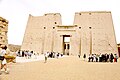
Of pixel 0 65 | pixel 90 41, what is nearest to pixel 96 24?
pixel 90 41

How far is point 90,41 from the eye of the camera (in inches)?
1366

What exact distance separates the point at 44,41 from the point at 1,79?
30.9 meters

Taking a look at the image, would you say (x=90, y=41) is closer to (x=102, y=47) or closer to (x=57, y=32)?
(x=102, y=47)

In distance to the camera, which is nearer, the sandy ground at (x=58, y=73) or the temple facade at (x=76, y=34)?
the sandy ground at (x=58, y=73)

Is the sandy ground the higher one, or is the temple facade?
the temple facade

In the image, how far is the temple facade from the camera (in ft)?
112

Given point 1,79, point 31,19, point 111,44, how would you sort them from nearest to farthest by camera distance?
point 1,79
point 111,44
point 31,19

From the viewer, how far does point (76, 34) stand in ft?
116

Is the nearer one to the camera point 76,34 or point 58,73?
point 58,73

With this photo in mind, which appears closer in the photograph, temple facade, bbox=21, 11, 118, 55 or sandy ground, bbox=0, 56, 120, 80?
sandy ground, bbox=0, 56, 120, 80

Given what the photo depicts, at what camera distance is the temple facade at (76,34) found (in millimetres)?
34125

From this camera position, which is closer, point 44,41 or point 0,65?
point 0,65

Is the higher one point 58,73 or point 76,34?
point 76,34

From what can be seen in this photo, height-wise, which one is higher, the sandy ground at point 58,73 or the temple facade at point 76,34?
the temple facade at point 76,34
